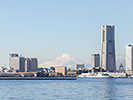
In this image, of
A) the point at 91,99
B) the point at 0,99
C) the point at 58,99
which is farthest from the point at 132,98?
the point at 0,99

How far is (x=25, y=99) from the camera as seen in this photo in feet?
224

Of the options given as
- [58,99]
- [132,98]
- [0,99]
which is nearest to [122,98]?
[132,98]

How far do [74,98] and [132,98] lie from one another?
10.4m

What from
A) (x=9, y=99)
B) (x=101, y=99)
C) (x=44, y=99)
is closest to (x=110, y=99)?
(x=101, y=99)

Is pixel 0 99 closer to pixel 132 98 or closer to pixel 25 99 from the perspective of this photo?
pixel 25 99

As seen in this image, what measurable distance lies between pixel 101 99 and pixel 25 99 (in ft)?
43.6

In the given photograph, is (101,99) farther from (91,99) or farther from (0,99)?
(0,99)

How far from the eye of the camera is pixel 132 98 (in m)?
70.0

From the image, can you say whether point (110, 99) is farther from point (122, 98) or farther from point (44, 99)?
point (44, 99)

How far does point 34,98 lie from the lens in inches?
2761

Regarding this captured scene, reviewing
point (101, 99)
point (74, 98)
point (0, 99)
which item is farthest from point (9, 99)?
point (101, 99)

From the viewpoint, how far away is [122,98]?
70.8 metres

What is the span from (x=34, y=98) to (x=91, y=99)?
1033cm

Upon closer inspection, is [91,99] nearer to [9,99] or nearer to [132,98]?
[132,98]
